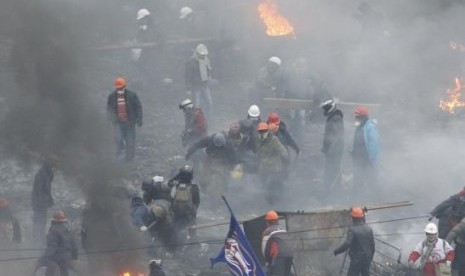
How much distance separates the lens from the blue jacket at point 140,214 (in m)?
17.2

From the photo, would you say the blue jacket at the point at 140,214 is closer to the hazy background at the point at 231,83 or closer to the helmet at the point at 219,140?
the hazy background at the point at 231,83

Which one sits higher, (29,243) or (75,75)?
(75,75)

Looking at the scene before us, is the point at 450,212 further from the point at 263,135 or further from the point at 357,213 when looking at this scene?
the point at 263,135

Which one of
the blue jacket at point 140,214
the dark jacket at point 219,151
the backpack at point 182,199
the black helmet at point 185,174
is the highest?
the dark jacket at point 219,151

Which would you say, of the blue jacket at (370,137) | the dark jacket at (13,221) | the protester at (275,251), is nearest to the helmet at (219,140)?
the blue jacket at (370,137)

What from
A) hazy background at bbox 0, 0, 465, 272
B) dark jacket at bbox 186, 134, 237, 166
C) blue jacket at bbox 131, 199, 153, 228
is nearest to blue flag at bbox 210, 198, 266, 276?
blue jacket at bbox 131, 199, 153, 228

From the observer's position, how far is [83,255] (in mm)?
17953

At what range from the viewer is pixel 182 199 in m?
17.5

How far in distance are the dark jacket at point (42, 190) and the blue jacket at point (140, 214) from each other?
1665 millimetres

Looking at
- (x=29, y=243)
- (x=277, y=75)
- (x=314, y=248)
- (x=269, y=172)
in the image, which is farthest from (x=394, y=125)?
(x=29, y=243)

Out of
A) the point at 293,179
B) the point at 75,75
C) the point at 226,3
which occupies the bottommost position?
the point at 293,179

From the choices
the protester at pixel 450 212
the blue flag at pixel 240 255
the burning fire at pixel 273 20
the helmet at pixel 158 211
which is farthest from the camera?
the burning fire at pixel 273 20

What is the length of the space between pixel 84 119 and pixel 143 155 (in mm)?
3492

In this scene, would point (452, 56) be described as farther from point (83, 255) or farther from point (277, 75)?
point (83, 255)
